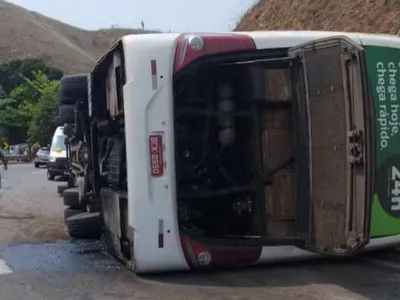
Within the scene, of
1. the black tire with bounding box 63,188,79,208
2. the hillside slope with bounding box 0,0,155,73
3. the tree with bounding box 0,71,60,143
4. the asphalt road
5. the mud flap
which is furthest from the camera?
the hillside slope with bounding box 0,0,155,73

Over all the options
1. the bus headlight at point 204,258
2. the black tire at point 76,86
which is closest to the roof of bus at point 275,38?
the bus headlight at point 204,258

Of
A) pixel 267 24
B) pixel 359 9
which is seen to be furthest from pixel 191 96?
pixel 267 24

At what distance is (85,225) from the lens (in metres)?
9.85

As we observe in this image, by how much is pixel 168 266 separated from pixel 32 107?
59.4m

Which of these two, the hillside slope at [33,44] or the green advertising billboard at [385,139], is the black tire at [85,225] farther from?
the hillside slope at [33,44]

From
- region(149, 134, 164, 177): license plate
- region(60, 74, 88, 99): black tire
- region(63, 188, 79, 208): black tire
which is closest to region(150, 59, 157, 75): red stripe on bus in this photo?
region(149, 134, 164, 177): license plate

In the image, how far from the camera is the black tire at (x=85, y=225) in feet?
32.0

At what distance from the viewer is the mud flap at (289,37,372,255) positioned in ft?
20.8

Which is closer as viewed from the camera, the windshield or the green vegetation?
the windshield

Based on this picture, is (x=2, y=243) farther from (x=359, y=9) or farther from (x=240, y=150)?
(x=359, y=9)

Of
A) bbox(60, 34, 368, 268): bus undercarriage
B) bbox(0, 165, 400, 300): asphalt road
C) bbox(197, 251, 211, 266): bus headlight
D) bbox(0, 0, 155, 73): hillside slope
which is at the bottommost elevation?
bbox(0, 165, 400, 300): asphalt road

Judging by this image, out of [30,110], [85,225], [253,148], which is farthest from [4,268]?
[30,110]

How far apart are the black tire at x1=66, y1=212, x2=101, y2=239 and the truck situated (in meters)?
1.47

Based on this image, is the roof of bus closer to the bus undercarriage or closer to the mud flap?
the bus undercarriage
